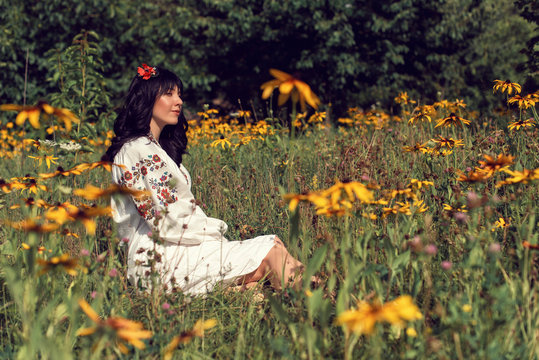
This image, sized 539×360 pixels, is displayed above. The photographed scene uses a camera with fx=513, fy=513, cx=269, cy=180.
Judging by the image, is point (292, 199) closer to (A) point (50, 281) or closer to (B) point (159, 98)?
(A) point (50, 281)

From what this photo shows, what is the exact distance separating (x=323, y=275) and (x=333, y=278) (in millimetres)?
575

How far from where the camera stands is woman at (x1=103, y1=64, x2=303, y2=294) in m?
2.48

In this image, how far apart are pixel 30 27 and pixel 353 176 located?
829cm

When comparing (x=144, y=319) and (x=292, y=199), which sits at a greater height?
(x=292, y=199)

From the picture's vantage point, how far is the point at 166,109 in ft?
9.54

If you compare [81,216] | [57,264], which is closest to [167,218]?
[81,216]

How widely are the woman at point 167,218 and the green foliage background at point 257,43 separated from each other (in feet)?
21.4

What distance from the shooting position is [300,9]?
9.45m

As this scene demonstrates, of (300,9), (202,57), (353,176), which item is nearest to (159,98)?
(353,176)

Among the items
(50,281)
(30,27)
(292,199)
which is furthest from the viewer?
(30,27)

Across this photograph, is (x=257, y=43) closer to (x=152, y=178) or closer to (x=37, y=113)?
(x=152, y=178)

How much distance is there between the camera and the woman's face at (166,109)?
2.90 metres

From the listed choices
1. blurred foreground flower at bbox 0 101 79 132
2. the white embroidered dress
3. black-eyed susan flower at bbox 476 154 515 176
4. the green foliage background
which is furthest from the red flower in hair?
the green foliage background

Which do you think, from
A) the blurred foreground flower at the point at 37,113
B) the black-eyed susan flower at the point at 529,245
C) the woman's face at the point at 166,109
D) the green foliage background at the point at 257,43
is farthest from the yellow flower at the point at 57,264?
the green foliage background at the point at 257,43
